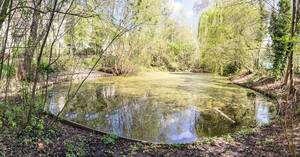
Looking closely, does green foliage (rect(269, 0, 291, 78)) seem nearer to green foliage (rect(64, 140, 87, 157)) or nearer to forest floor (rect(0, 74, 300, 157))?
forest floor (rect(0, 74, 300, 157))

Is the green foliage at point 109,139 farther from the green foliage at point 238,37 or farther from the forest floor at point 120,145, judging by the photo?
the green foliage at point 238,37

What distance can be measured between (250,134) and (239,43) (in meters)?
9.89

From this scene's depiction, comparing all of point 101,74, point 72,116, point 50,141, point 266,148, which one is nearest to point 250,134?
point 266,148

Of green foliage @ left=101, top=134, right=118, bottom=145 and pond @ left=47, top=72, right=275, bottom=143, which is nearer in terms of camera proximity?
green foliage @ left=101, top=134, right=118, bottom=145

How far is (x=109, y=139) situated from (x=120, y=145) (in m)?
0.26

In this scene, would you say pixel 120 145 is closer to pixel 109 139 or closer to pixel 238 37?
pixel 109 139

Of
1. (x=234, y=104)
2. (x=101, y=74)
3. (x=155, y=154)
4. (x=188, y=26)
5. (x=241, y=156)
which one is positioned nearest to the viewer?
(x=241, y=156)

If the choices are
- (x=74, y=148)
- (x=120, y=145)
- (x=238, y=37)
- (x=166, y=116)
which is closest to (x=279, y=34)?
(x=238, y=37)

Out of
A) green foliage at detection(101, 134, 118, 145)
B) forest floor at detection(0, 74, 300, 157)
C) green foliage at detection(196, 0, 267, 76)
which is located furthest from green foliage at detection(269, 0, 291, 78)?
green foliage at detection(101, 134, 118, 145)

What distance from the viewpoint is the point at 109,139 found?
3.69 meters

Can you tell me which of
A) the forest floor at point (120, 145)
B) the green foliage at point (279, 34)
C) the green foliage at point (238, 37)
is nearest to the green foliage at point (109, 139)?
the forest floor at point (120, 145)

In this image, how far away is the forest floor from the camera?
115 inches

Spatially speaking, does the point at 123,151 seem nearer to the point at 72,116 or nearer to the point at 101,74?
the point at 72,116

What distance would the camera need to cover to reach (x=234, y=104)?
740 centimetres
